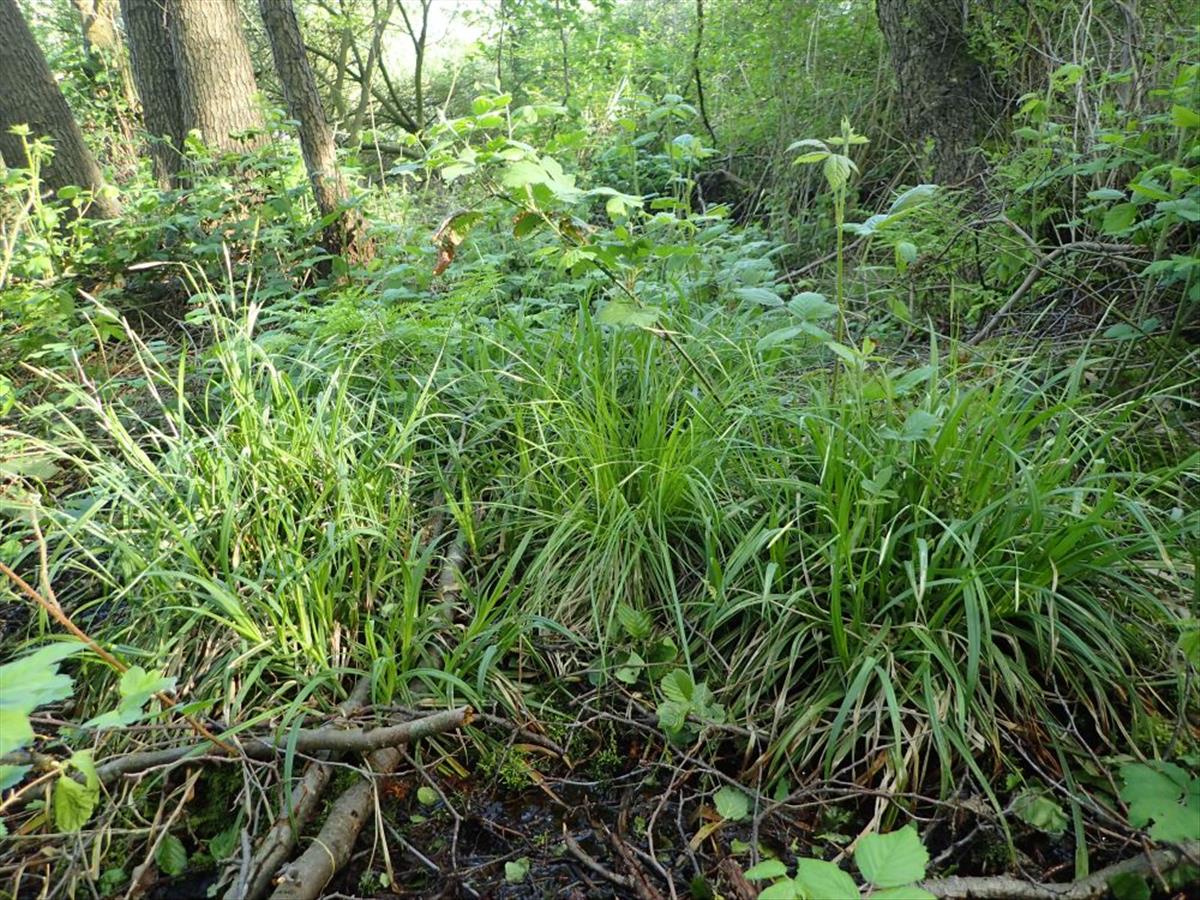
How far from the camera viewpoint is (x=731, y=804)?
1.47 meters

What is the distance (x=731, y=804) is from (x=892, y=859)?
1.58ft

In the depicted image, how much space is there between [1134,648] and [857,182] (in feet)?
10.3

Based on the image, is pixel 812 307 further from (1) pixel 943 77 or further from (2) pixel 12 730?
(1) pixel 943 77

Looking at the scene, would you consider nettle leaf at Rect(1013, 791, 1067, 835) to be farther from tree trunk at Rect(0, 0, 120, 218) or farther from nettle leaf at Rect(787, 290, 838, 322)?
tree trunk at Rect(0, 0, 120, 218)

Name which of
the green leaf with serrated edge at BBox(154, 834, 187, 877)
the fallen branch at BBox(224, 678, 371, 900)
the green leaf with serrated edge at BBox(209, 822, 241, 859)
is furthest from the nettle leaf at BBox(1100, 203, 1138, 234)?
the green leaf with serrated edge at BBox(154, 834, 187, 877)

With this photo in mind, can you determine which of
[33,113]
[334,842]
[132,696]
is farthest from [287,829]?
[33,113]

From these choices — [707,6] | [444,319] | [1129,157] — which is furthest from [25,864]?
[707,6]

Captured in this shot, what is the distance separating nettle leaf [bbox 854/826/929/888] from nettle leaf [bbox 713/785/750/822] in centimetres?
42

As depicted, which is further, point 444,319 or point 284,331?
point 284,331

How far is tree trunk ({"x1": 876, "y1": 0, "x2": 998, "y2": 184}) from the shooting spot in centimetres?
366

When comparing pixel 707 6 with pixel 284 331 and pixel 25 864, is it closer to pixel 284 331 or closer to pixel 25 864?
pixel 284 331

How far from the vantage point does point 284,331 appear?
3035 mm

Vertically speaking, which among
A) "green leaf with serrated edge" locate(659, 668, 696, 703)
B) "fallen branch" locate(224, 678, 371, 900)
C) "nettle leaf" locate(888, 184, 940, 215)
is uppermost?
"nettle leaf" locate(888, 184, 940, 215)

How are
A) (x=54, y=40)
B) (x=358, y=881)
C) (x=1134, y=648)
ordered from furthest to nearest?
(x=54, y=40), (x=1134, y=648), (x=358, y=881)
